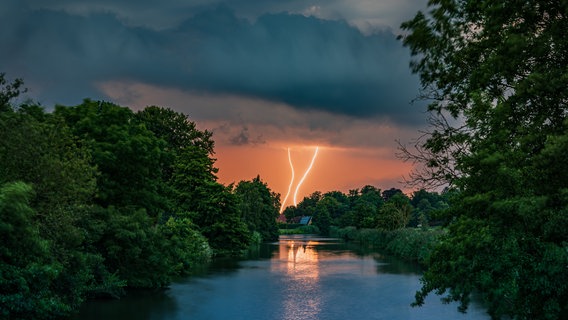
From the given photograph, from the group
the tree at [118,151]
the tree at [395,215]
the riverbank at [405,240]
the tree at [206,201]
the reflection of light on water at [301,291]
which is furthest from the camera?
the tree at [395,215]

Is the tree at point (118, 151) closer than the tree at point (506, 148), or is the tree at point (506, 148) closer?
the tree at point (506, 148)

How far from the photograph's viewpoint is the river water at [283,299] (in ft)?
86.8

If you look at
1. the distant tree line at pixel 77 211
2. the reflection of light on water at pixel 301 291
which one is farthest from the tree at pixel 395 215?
the distant tree line at pixel 77 211

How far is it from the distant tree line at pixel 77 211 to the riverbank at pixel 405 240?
18331mm

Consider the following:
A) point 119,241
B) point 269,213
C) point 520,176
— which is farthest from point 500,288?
point 269,213

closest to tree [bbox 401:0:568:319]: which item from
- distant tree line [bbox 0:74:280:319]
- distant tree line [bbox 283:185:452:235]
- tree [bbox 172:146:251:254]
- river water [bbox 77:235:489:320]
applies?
distant tree line [bbox 283:185:452:235]

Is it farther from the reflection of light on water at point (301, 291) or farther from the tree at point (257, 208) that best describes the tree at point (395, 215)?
the reflection of light on water at point (301, 291)

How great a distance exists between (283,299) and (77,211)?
13.5m

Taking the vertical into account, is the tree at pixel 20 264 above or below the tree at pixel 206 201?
below

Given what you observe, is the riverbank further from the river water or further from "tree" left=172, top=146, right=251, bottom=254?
"tree" left=172, top=146, right=251, bottom=254

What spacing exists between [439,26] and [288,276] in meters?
30.8

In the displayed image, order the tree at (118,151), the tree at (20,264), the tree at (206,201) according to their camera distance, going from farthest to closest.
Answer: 1. the tree at (206,201)
2. the tree at (118,151)
3. the tree at (20,264)

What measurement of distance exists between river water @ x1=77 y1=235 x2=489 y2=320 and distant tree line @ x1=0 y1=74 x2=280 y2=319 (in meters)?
1.67

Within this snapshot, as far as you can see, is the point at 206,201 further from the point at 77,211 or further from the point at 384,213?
the point at 384,213
